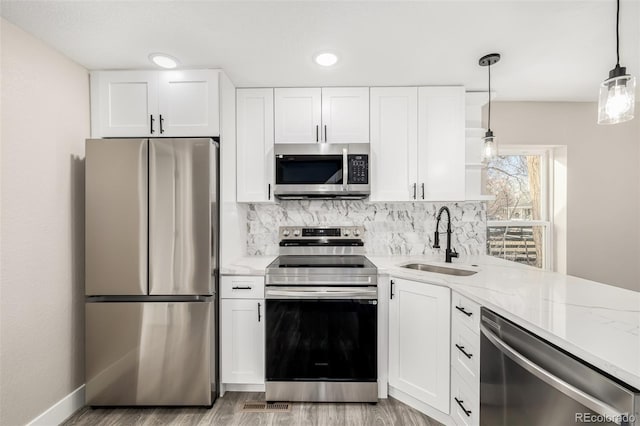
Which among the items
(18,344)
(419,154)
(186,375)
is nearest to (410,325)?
(419,154)

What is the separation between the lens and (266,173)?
251cm

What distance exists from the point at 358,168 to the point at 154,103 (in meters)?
1.58

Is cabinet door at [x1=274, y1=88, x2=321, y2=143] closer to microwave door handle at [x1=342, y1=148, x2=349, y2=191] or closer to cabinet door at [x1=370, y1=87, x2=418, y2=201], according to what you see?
microwave door handle at [x1=342, y1=148, x2=349, y2=191]

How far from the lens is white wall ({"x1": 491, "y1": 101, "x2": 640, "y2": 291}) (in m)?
2.86

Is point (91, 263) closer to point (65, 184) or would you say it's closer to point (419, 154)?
point (65, 184)

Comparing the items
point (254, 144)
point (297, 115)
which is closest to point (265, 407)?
point (254, 144)

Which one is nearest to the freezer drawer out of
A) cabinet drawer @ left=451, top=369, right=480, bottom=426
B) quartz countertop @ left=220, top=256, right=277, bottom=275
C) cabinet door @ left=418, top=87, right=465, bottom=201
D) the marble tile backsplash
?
quartz countertop @ left=220, top=256, right=277, bottom=275

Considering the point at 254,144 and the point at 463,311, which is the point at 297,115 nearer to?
the point at 254,144

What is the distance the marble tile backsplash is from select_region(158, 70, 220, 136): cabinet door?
2.99 feet

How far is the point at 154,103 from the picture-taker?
86.4 inches

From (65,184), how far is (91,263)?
547 millimetres

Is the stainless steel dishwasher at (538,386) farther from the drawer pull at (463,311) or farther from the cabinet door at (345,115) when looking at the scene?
the cabinet door at (345,115)

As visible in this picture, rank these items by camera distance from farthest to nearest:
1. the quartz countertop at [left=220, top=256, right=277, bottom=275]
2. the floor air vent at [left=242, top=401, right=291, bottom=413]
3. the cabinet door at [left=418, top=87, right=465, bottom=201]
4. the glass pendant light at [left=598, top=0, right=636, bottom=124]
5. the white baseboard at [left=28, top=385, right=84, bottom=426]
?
the cabinet door at [left=418, top=87, right=465, bottom=201]
the quartz countertop at [left=220, top=256, right=277, bottom=275]
the floor air vent at [left=242, top=401, right=291, bottom=413]
the white baseboard at [left=28, top=385, right=84, bottom=426]
the glass pendant light at [left=598, top=0, right=636, bottom=124]

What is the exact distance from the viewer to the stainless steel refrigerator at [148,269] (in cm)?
200
